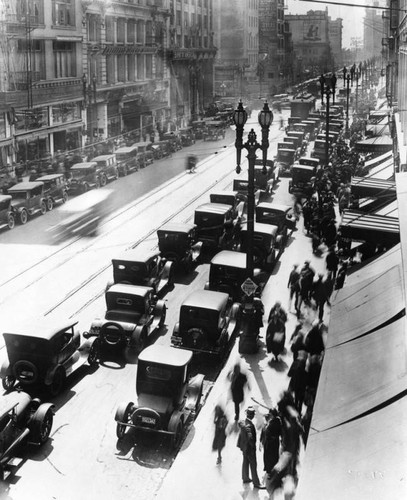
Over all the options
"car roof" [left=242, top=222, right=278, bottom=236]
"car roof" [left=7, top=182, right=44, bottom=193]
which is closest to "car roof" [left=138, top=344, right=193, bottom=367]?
"car roof" [left=242, top=222, right=278, bottom=236]

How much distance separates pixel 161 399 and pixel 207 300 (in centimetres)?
Result: 416

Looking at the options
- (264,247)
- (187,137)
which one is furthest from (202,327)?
(187,137)

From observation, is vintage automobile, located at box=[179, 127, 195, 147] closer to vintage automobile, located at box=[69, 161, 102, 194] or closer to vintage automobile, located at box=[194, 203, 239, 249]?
vintage automobile, located at box=[69, 161, 102, 194]

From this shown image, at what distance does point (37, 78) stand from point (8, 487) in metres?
37.4

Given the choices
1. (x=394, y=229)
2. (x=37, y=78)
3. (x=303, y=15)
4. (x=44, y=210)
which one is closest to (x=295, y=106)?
(x=37, y=78)

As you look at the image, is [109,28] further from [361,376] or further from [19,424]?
[361,376]

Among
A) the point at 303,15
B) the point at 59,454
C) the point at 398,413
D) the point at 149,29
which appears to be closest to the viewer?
the point at 398,413

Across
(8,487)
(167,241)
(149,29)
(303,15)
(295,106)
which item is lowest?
(8,487)

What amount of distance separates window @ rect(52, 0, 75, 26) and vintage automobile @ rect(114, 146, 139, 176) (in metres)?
10.8

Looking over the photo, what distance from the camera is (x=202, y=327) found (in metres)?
15.8

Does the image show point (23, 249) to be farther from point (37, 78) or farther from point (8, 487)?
point (37, 78)

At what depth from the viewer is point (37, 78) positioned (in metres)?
44.1

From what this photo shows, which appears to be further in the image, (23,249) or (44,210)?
(44,210)

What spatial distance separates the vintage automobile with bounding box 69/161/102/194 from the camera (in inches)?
1463
